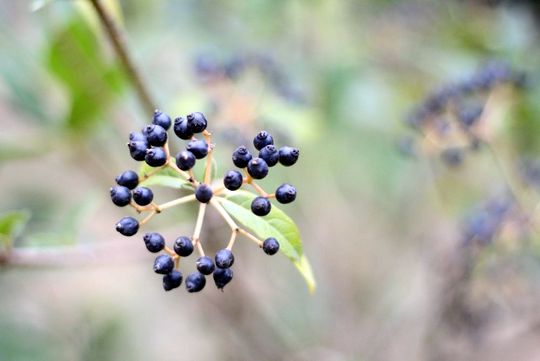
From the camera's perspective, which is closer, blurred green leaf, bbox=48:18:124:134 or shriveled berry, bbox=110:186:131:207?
shriveled berry, bbox=110:186:131:207

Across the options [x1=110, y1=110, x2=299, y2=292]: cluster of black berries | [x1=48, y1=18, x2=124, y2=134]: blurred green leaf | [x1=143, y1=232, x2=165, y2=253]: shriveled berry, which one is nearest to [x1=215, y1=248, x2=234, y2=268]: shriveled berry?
[x1=110, y1=110, x2=299, y2=292]: cluster of black berries

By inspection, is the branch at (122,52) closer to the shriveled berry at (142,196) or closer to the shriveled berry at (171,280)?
the shriveled berry at (142,196)

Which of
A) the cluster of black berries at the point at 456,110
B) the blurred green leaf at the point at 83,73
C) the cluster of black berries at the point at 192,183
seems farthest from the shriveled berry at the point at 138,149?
the cluster of black berries at the point at 456,110

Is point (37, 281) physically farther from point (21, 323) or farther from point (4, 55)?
point (4, 55)

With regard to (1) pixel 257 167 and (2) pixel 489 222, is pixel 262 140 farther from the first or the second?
(2) pixel 489 222

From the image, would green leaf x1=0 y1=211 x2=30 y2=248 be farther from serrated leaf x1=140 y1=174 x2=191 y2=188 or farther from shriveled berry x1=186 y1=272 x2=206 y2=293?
shriveled berry x1=186 y1=272 x2=206 y2=293

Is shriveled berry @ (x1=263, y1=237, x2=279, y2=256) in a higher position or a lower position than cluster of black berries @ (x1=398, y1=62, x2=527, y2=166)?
higher
